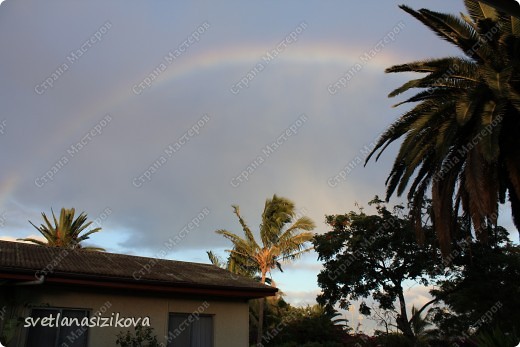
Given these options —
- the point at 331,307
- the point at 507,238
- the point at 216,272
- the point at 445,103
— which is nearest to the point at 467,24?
the point at 445,103

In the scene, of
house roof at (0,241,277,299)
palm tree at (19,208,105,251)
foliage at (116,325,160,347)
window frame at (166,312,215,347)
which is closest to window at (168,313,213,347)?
window frame at (166,312,215,347)

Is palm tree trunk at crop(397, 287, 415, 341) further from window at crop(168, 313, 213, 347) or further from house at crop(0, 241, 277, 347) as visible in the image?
window at crop(168, 313, 213, 347)

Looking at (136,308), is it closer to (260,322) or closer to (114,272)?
(114,272)

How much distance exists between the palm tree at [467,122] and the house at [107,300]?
5496 mm

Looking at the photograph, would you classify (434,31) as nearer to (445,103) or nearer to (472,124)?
(445,103)

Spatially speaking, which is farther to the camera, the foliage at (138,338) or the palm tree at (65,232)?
the palm tree at (65,232)

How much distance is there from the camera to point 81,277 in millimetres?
9445

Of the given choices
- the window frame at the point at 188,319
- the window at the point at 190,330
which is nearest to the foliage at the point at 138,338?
the window frame at the point at 188,319

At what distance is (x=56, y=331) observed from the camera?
9.39 meters

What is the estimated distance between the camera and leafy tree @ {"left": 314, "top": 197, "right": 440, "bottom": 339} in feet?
68.2

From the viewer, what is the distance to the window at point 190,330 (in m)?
11.0

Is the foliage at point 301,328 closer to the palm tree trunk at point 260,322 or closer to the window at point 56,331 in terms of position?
the palm tree trunk at point 260,322

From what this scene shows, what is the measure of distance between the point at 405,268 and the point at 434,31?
13.7m

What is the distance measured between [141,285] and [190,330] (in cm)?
209
